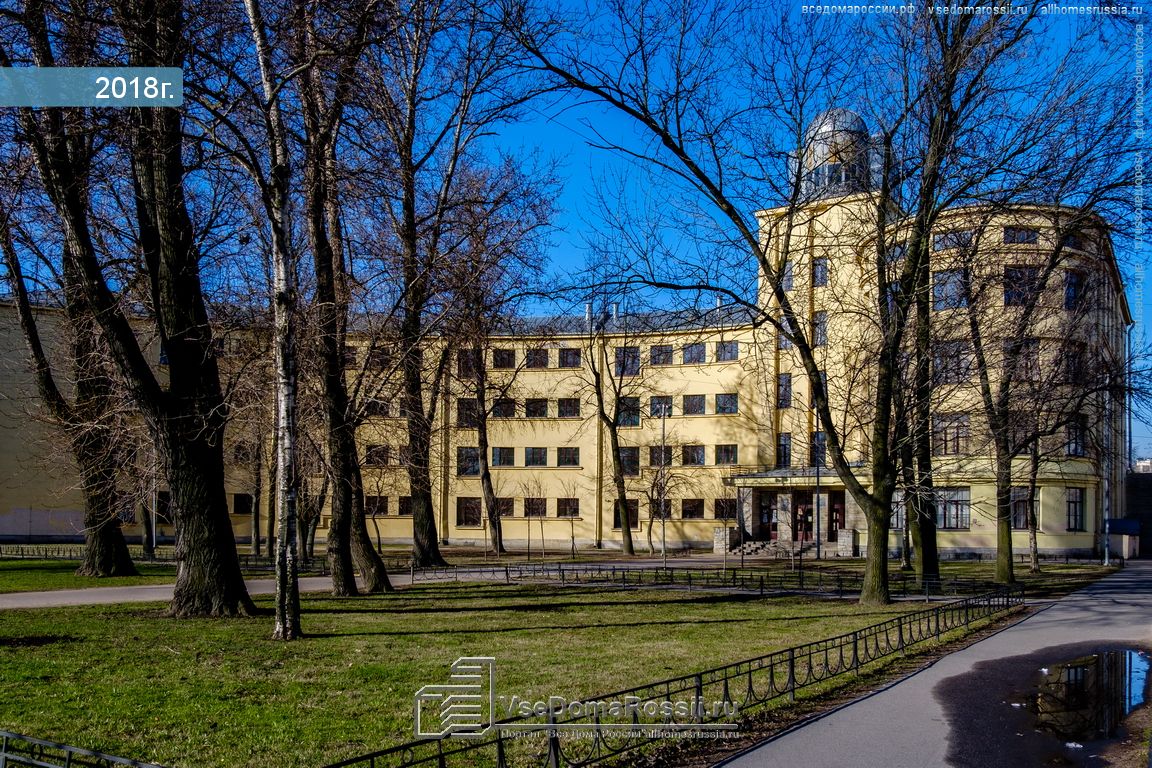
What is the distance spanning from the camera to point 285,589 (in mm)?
15266

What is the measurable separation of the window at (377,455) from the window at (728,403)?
31.0m

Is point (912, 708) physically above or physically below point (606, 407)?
below

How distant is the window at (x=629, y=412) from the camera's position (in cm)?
5466

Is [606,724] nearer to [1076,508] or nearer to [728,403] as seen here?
[1076,508]

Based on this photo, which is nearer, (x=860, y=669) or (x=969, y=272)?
(x=860, y=669)

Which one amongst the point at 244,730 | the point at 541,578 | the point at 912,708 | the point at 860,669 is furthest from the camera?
the point at 541,578

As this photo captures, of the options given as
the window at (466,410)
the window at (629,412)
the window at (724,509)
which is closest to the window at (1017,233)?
the window at (466,410)

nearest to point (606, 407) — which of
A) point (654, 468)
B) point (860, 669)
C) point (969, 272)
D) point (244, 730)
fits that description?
point (654, 468)

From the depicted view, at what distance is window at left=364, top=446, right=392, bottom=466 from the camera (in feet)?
86.0

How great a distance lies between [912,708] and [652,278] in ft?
31.1

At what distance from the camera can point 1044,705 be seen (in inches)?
462

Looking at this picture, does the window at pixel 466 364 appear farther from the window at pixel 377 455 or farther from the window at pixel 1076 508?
the window at pixel 1076 508

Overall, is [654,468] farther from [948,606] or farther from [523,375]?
[948,606]

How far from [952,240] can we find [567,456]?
38.4 meters
